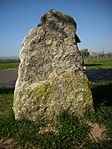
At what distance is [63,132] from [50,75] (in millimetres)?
1734

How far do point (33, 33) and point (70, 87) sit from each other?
1.89m

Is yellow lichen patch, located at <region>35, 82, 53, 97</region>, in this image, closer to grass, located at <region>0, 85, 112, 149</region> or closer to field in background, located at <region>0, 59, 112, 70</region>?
grass, located at <region>0, 85, 112, 149</region>

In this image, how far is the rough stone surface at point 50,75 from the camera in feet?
22.8

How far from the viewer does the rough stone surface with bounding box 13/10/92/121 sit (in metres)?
6.95

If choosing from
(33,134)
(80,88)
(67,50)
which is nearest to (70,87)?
(80,88)

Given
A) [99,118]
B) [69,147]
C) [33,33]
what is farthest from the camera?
[33,33]

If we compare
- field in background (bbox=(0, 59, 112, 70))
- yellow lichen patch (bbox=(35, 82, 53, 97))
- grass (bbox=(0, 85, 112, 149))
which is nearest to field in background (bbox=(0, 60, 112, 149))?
grass (bbox=(0, 85, 112, 149))

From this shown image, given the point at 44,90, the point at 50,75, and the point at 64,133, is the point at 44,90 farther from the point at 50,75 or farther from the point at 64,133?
the point at 64,133

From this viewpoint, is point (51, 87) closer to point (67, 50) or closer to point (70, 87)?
point (70, 87)

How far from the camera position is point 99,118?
6.73 m

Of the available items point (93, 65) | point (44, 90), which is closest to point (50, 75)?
point (44, 90)

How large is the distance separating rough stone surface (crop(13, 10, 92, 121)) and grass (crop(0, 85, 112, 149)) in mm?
281

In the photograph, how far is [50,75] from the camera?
717 centimetres

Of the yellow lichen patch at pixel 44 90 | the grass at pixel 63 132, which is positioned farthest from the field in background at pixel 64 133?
the yellow lichen patch at pixel 44 90
